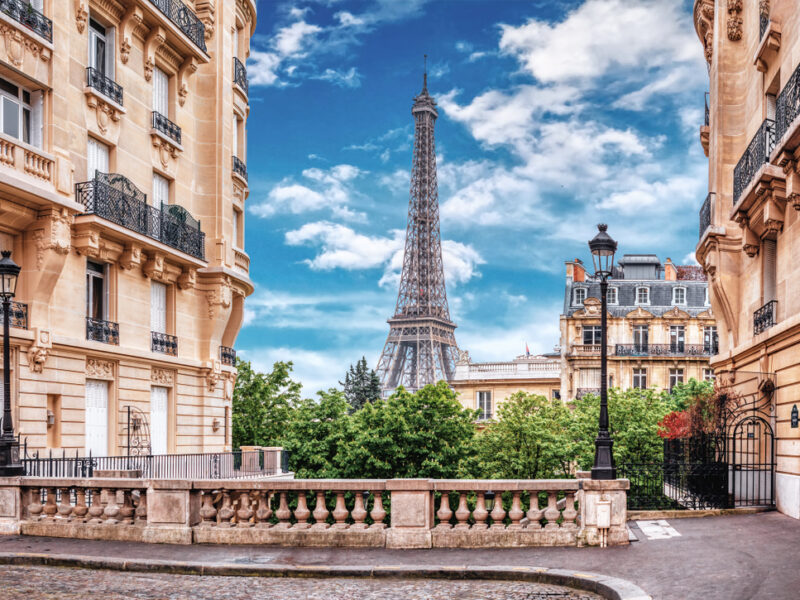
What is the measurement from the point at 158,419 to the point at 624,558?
2065 cm

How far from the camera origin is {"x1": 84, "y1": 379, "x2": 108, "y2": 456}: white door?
26.5 meters

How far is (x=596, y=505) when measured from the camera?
14570 mm

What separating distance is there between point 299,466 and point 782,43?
1211 inches

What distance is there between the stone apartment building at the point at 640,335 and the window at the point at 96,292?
48.2 metres

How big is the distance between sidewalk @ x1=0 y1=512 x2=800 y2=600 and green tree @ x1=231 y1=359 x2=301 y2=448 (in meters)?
37.3

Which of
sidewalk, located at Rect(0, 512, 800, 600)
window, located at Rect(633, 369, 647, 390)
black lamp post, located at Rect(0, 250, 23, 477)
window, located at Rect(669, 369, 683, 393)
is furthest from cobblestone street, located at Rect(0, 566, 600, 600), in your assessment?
window, located at Rect(669, 369, 683, 393)

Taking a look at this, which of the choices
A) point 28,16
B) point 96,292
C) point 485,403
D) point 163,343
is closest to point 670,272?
point 485,403

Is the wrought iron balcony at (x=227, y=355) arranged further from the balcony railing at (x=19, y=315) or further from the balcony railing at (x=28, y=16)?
the balcony railing at (x=28, y=16)

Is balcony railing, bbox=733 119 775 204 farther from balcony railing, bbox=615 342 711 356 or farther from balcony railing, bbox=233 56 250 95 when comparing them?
balcony railing, bbox=615 342 711 356

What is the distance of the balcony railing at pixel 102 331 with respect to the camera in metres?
26.6

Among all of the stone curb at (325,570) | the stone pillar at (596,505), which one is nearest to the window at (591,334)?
the stone pillar at (596,505)

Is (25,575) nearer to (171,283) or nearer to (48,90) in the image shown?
(48,90)

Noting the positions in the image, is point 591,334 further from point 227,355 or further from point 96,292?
point 96,292

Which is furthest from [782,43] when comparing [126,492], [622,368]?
[622,368]
